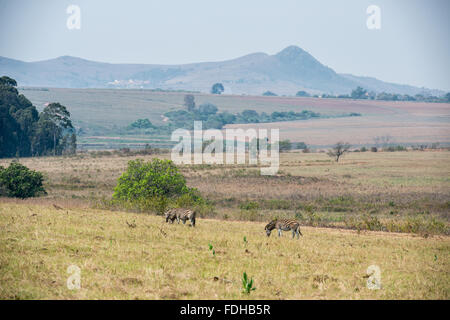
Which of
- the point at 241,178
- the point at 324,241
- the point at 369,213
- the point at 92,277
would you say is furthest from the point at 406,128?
the point at 92,277

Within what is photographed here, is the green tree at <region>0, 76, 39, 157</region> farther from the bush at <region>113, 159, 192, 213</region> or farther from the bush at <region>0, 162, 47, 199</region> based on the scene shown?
the bush at <region>113, 159, 192, 213</region>

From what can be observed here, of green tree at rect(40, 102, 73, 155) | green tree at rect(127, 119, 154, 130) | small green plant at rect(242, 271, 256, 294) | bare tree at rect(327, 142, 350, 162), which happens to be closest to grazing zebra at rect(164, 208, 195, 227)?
small green plant at rect(242, 271, 256, 294)

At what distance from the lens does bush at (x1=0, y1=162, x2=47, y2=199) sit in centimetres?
4181

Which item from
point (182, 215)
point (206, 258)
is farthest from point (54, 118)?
point (206, 258)

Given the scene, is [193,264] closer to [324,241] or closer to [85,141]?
[324,241]

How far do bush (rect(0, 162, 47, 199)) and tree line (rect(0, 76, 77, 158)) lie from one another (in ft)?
183

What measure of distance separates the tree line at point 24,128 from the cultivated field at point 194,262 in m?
78.8

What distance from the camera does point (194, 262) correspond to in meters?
15.8

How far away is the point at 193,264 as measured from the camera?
15562mm

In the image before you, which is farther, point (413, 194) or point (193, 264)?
point (413, 194)

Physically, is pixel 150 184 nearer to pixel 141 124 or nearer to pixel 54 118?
pixel 54 118

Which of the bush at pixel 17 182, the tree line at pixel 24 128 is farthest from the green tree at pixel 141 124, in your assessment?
the bush at pixel 17 182

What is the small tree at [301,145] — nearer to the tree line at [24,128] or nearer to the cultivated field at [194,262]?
the tree line at [24,128]

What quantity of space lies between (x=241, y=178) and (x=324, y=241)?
1814 inches
